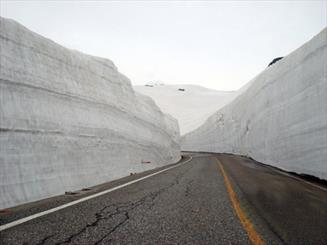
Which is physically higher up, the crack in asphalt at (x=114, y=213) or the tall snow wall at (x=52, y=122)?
the tall snow wall at (x=52, y=122)

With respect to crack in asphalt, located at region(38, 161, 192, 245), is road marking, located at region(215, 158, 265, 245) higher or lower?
lower

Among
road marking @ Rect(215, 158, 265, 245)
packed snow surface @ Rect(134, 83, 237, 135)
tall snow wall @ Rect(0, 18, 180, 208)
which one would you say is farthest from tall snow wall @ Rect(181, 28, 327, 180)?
packed snow surface @ Rect(134, 83, 237, 135)

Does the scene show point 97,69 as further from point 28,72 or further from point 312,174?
point 312,174

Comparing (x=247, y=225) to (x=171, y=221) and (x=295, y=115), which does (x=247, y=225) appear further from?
(x=295, y=115)


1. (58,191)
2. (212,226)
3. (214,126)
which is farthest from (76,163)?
(214,126)

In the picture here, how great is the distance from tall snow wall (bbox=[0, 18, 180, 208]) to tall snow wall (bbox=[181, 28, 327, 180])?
8.97 m

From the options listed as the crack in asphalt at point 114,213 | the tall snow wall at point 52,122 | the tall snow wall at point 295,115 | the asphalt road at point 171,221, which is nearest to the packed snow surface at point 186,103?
the tall snow wall at point 295,115

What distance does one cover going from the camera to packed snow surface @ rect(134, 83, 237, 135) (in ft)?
288

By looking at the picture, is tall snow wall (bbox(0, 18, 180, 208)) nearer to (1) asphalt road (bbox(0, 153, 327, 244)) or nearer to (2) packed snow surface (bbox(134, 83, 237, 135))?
(1) asphalt road (bbox(0, 153, 327, 244))

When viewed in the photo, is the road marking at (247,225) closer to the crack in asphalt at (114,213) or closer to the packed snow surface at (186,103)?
the crack in asphalt at (114,213)

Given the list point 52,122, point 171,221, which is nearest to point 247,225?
point 171,221

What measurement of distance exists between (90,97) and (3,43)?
3.66m

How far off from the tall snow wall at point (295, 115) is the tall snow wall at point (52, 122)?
8.97 meters

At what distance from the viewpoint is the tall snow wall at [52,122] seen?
555 cm
